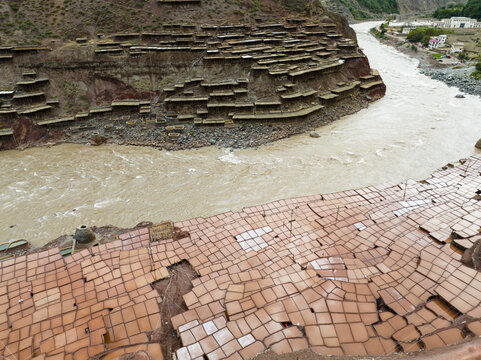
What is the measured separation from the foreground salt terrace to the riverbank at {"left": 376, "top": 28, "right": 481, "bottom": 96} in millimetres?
21458

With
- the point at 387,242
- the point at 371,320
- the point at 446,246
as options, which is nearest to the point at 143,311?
the point at 371,320

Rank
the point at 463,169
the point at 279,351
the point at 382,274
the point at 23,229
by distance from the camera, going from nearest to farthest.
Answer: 1. the point at 279,351
2. the point at 382,274
3. the point at 23,229
4. the point at 463,169

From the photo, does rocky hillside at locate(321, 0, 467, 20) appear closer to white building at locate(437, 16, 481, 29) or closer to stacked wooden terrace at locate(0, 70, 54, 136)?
white building at locate(437, 16, 481, 29)

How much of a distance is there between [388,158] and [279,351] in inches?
439

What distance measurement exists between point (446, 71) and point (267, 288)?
34221 millimetres

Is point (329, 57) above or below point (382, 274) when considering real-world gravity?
above

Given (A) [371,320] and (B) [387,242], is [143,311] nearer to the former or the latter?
(A) [371,320]

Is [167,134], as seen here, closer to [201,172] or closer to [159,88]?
[159,88]

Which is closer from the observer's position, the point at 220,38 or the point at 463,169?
the point at 463,169

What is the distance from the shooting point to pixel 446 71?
29.1 meters

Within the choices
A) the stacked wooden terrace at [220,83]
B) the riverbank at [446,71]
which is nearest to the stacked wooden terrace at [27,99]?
the stacked wooden terrace at [220,83]

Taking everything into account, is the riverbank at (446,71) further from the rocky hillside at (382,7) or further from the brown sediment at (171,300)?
the rocky hillside at (382,7)

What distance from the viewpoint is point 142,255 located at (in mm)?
6445

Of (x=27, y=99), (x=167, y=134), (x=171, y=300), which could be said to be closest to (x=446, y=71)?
(x=167, y=134)
